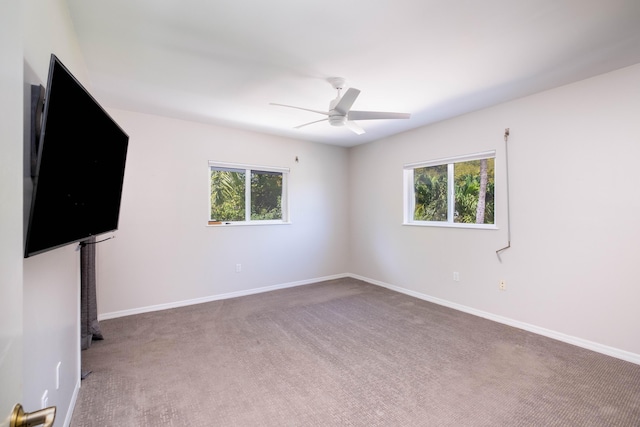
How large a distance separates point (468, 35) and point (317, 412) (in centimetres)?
267

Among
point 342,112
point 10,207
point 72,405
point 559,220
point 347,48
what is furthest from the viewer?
point 559,220

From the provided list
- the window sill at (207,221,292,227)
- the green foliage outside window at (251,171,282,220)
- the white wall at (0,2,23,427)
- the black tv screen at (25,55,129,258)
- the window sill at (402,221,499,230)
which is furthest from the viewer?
the green foliage outside window at (251,171,282,220)

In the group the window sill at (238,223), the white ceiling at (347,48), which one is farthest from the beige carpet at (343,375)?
the white ceiling at (347,48)

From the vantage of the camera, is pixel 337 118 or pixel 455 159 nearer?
pixel 337 118

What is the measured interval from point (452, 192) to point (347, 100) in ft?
7.30

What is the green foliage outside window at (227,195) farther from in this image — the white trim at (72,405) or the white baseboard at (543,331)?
the white baseboard at (543,331)

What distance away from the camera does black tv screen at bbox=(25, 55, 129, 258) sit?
0.97 metres

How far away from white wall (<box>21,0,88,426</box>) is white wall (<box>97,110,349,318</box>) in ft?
4.82

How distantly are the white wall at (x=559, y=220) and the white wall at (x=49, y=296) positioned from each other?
3.77m

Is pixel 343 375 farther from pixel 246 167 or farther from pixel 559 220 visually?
pixel 246 167

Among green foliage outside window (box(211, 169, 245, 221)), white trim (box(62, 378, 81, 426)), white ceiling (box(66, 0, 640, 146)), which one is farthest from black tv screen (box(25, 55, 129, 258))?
green foliage outside window (box(211, 169, 245, 221))

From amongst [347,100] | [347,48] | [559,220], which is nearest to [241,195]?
[347,100]

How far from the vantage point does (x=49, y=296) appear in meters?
1.45

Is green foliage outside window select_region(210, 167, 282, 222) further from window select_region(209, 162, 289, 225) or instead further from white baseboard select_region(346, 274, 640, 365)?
white baseboard select_region(346, 274, 640, 365)
